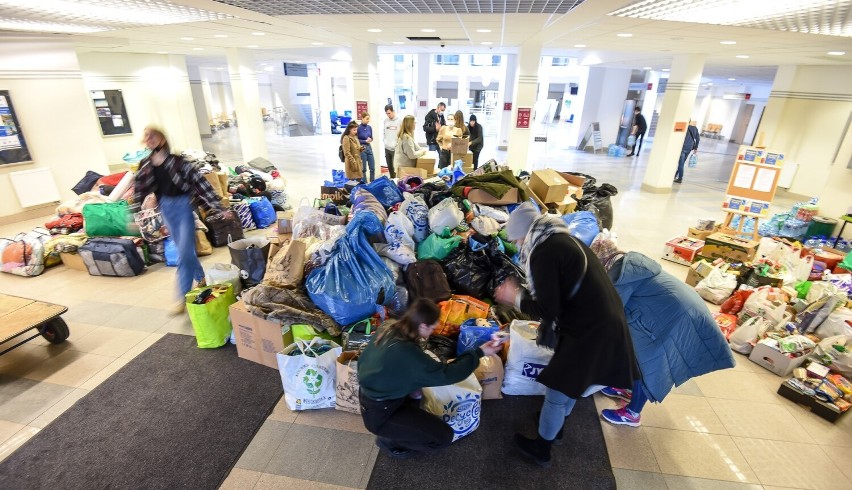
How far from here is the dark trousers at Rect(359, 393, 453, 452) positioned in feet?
6.41

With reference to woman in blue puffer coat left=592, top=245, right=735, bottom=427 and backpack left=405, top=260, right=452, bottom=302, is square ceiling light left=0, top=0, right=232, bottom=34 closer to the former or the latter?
backpack left=405, top=260, right=452, bottom=302

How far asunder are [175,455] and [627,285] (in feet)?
9.10

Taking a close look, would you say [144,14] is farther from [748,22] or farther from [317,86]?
[317,86]

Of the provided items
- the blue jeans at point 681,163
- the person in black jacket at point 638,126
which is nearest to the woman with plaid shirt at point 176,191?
the blue jeans at point 681,163

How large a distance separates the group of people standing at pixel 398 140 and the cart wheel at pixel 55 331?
4.13 meters

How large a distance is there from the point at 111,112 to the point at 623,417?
38.3 feet

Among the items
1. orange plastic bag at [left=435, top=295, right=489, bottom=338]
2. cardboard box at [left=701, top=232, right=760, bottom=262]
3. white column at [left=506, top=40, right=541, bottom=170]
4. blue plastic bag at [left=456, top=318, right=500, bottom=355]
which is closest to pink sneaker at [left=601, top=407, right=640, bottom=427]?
blue plastic bag at [left=456, top=318, right=500, bottom=355]

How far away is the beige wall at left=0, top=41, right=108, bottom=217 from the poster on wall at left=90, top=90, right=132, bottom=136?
3.32 meters

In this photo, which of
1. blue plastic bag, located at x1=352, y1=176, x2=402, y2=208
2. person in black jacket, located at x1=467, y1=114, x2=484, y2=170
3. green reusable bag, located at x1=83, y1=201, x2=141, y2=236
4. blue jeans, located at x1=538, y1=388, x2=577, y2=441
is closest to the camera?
blue jeans, located at x1=538, y1=388, x2=577, y2=441

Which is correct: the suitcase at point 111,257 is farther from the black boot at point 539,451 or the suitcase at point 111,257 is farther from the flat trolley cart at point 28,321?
the black boot at point 539,451

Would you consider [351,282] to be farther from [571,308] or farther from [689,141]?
[689,141]

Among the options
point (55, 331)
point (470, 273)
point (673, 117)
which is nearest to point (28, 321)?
point (55, 331)

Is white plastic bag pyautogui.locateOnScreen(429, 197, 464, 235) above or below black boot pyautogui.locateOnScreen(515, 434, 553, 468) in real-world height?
above

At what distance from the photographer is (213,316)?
3.03 m
